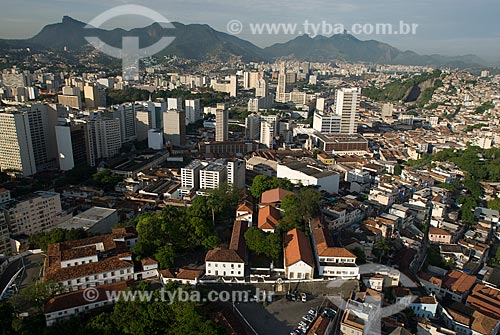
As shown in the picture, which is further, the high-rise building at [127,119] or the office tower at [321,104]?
the office tower at [321,104]

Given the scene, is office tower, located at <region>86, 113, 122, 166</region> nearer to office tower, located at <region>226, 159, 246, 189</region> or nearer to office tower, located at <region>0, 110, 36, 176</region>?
office tower, located at <region>0, 110, 36, 176</region>

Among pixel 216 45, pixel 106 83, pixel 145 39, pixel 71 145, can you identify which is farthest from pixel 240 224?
pixel 216 45

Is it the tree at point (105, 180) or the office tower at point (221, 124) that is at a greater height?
the office tower at point (221, 124)

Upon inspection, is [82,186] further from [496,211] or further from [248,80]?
[248,80]

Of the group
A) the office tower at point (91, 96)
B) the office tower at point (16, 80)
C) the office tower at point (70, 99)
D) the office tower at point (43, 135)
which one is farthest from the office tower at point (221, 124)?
the office tower at point (16, 80)

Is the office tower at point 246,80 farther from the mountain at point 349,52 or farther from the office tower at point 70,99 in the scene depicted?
the mountain at point 349,52

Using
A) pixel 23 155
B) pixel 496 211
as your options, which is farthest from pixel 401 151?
pixel 23 155

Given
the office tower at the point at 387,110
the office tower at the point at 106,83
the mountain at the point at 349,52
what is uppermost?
the mountain at the point at 349,52
